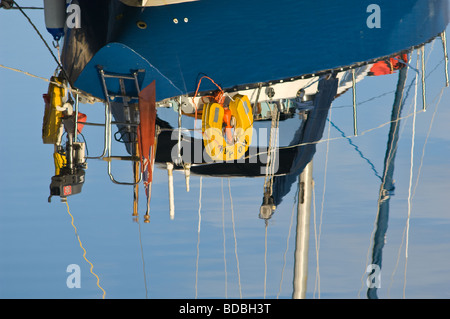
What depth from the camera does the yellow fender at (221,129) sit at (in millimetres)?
13352

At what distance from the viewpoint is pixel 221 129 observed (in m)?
13.4

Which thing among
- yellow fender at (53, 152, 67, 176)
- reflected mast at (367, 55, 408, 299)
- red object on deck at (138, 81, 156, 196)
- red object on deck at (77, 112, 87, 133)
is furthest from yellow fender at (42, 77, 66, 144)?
reflected mast at (367, 55, 408, 299)

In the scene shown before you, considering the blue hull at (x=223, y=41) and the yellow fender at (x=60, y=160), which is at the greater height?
the blue hull at (x=223, y=41)

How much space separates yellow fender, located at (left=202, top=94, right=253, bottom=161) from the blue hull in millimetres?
347

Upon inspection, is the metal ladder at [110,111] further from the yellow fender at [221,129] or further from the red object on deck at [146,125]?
the yellow fender at [221,129]

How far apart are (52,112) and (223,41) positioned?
2632 mm

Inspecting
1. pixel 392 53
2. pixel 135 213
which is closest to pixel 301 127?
pixel 392 53

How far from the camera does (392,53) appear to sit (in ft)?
46.5

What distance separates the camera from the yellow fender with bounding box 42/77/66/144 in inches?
520

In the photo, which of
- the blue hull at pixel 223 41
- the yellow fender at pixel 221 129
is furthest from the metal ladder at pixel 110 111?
the yellow fender at pixel 221 129

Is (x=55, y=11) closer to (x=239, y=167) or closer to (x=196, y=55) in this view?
(x=196, y=55)

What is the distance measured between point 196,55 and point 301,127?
3.93m

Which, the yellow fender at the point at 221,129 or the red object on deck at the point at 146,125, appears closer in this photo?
the red object on deck at the point at 146,125

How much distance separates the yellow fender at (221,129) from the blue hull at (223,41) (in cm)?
35
